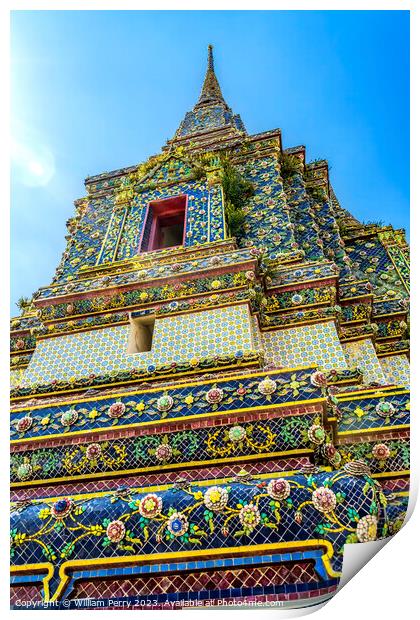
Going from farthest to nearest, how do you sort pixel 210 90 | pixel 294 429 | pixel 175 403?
pixel 210 90 < pixel 175 403 < pixel 294 429

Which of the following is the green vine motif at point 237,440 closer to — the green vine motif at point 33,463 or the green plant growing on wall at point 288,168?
the green vine motif at point 33,463

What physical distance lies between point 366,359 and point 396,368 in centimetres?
63

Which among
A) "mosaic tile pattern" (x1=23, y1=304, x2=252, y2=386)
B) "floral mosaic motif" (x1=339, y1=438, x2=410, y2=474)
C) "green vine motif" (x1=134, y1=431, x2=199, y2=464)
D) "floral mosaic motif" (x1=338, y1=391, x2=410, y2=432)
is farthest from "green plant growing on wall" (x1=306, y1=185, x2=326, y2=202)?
"green vine motif" (x1=134, y1=431, x2=199, y2=464)

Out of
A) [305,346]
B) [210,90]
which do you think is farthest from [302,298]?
[210,90]

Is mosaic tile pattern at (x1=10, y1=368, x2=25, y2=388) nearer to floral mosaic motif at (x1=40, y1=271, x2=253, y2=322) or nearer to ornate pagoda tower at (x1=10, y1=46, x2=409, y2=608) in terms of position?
ornate pagoda tower at (x1=10, y1=46, x2=409, y2=608)

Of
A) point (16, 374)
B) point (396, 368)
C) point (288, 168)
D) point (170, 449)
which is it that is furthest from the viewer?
point (288, 168)

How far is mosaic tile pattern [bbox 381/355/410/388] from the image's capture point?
655cm

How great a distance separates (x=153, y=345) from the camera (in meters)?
5.69

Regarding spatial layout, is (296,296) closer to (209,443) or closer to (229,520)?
(209,443)

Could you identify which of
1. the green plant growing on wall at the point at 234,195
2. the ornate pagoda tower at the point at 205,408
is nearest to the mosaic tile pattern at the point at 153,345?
the ornate pagoda tower at the point at 205,408

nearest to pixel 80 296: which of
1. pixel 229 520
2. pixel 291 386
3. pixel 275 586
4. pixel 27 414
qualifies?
pixel 27 414

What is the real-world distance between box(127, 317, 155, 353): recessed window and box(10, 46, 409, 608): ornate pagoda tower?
26 millimetres

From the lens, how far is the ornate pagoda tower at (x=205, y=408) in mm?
2795

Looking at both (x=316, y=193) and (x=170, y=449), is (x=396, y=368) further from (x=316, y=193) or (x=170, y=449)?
(x=316, y=193)
